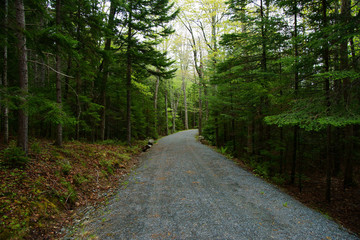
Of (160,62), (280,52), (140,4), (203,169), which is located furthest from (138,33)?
(203,169)

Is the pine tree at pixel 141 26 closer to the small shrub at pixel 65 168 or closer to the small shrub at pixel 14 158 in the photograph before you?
the small shrub at pixel 65 168

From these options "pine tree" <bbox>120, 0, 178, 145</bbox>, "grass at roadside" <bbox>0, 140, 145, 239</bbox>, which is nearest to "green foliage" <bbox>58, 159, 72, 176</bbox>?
"grass at roadside" <bbox>0, 140, 145, 239</bbox>

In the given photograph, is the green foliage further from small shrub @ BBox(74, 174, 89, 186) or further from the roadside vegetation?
the roadside vegetation

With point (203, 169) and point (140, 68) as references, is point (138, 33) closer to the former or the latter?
point (140, 68)

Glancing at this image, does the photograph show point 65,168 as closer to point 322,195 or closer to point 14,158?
point 14,158

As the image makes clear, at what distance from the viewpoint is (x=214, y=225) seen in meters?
3.24

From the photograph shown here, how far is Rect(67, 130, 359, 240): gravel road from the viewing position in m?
3.04

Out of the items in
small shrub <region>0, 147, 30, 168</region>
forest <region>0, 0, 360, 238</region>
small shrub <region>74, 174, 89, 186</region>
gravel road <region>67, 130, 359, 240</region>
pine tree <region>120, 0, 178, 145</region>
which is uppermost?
pine tree <region>120, 0, 178, 145</region>

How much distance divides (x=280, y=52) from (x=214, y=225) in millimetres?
8161

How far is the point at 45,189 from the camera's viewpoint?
12.0 ft

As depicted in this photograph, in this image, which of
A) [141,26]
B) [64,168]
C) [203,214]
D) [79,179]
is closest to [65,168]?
[64,168]

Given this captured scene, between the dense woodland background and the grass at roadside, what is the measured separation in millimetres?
696

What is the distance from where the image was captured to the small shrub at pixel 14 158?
3.86m

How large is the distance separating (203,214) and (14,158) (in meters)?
4.95
